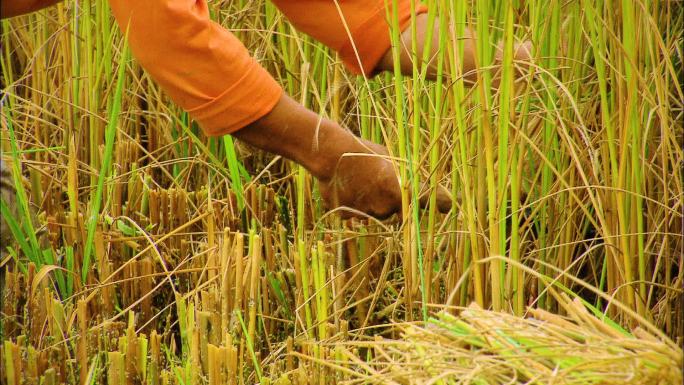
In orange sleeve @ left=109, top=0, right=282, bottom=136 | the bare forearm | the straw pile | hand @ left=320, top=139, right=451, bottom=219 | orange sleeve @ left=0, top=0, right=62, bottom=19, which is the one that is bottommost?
the straw pile

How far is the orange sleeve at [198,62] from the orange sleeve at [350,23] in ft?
0.54

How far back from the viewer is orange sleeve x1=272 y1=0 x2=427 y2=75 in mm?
1561

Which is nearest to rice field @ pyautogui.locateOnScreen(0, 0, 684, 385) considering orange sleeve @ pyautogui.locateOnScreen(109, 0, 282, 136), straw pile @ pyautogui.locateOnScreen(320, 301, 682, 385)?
straw pile @ pyautogui.locateOnScreen(320, 301, 682, 385)

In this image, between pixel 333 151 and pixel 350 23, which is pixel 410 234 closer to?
pixel 333 151

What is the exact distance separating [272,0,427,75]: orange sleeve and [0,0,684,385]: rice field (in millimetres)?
81

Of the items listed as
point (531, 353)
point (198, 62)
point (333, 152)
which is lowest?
point (531, 353)

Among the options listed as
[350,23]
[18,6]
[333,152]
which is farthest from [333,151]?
[18,6]

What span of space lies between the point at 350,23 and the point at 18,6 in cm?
48

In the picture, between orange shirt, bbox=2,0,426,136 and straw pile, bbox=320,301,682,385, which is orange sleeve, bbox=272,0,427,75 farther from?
straw pile, bbox=320,301,682,385

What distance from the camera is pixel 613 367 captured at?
36.6 inches

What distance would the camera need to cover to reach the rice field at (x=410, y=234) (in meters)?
1.11

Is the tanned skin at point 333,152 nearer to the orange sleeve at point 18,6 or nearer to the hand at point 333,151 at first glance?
the hand at point 333,151

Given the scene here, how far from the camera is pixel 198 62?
1.39 metres

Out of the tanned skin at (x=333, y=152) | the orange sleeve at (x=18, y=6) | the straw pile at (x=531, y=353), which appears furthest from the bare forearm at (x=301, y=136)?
the straw pile at (x=531, y=353)
